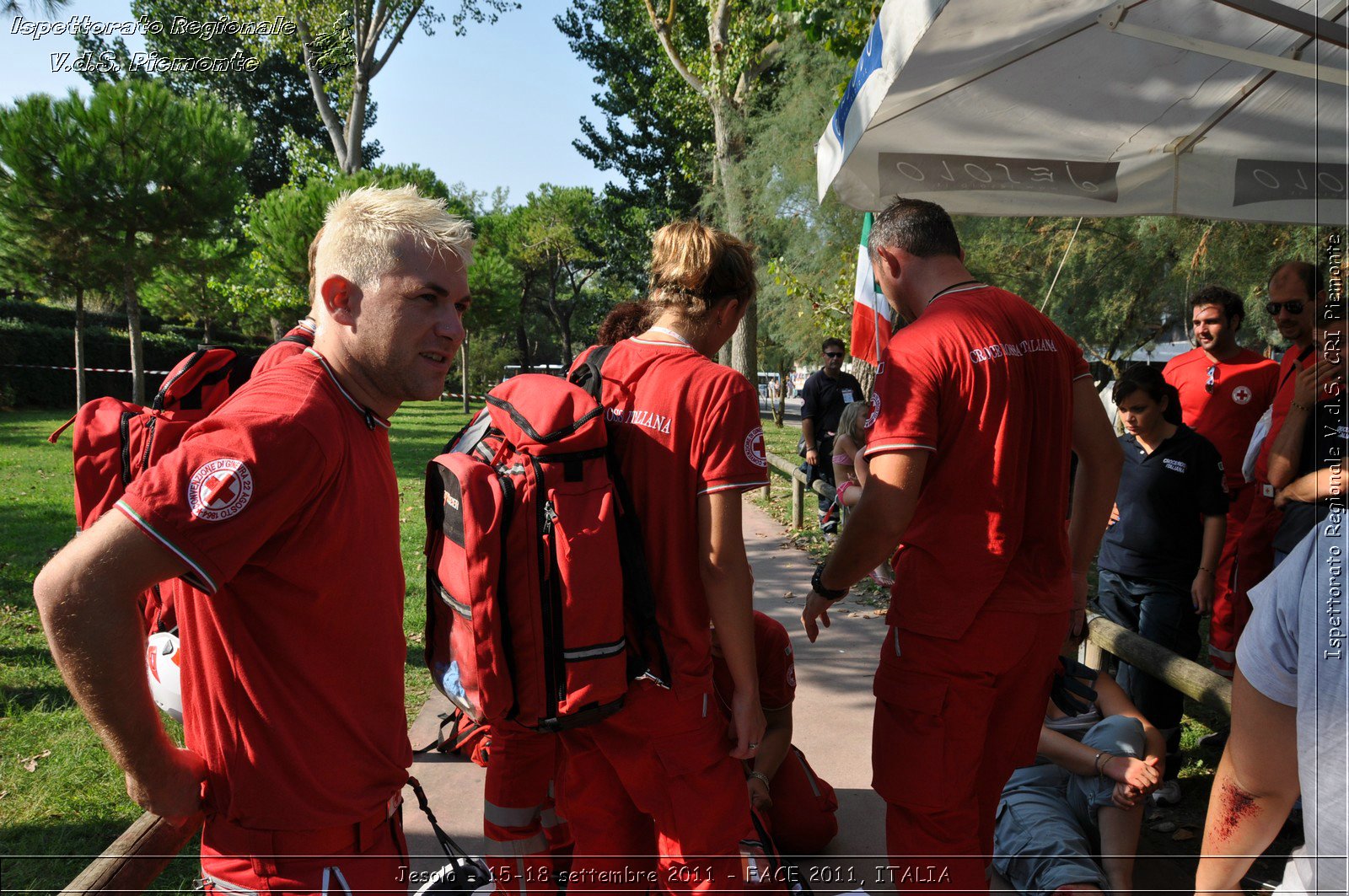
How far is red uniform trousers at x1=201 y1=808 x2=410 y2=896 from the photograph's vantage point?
1.58 metres

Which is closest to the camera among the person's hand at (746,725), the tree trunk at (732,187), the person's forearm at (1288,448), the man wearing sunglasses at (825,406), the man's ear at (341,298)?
the man's ear at (341,298)

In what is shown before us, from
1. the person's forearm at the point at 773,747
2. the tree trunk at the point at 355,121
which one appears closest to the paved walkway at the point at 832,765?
the person's forearm at the point at 773,747

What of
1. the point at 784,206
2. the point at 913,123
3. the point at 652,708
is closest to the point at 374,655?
the point at 652,708

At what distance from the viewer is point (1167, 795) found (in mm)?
3797

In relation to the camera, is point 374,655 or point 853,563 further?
point 853,563

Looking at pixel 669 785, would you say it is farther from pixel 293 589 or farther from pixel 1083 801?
pixel 1083 801

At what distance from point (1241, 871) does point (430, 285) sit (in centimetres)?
Answer: 198

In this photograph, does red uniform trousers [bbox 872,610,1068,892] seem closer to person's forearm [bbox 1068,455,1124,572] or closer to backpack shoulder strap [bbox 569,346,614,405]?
person's forearm [bbox 1068,455,1124,572]

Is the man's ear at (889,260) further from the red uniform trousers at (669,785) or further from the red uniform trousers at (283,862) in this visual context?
the red uniform trousers at (283,862)

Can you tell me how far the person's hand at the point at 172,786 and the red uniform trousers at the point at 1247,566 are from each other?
4.52 metres

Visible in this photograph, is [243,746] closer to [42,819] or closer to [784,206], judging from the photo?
[42,819]

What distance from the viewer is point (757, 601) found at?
681 cm

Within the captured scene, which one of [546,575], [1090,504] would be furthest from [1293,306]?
[546,575]

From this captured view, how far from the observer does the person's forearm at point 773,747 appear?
3.15 metres
